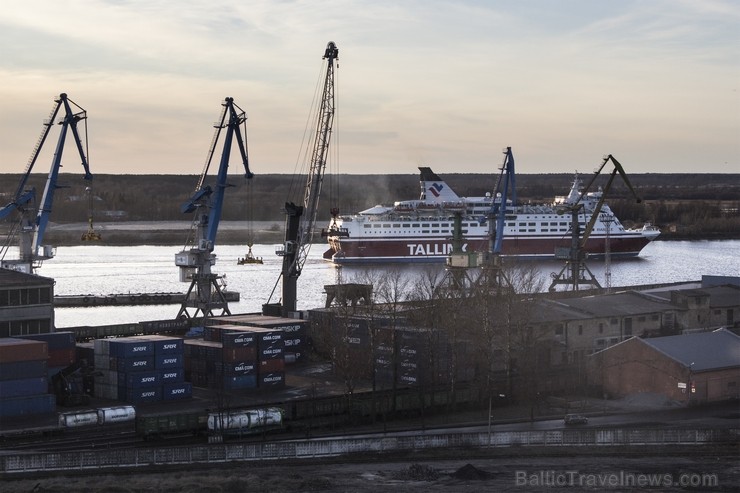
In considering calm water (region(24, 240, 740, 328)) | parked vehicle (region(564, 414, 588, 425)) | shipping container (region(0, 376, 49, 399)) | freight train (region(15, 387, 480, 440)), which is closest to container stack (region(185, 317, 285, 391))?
freight train (region(15, 387, 480, 440))

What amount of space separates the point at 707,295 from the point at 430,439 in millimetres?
21515

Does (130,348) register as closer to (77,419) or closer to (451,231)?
(77,419)

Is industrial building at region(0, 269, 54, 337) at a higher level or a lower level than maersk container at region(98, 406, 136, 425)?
higher

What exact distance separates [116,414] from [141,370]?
3677mm

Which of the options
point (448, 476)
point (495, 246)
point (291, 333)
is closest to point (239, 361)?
point (291, 333)

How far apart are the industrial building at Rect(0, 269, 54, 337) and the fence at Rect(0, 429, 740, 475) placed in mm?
11452

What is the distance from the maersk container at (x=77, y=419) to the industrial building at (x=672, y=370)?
14.4 m

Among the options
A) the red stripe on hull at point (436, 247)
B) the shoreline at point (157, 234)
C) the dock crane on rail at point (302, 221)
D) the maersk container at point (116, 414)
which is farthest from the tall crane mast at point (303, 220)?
the shoreline at point (157, 234)


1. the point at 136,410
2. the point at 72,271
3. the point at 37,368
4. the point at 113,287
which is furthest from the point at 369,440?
the point at 72,271

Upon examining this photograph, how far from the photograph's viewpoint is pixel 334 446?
25594mm

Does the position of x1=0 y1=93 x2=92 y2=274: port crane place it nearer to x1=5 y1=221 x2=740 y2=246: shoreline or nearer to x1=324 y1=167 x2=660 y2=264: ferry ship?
x1=324 y1=167 x2=660 y2=264: ferry ship

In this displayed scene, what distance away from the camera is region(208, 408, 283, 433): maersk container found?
28109 mm

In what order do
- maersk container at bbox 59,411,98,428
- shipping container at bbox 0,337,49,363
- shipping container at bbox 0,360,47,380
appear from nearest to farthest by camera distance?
maersk container at bbox 59,411,98,428 → shipping container at bbox 0,360,47,380 → shipping container at bbox 0,337,49,363

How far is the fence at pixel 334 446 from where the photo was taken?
24.1 metres
